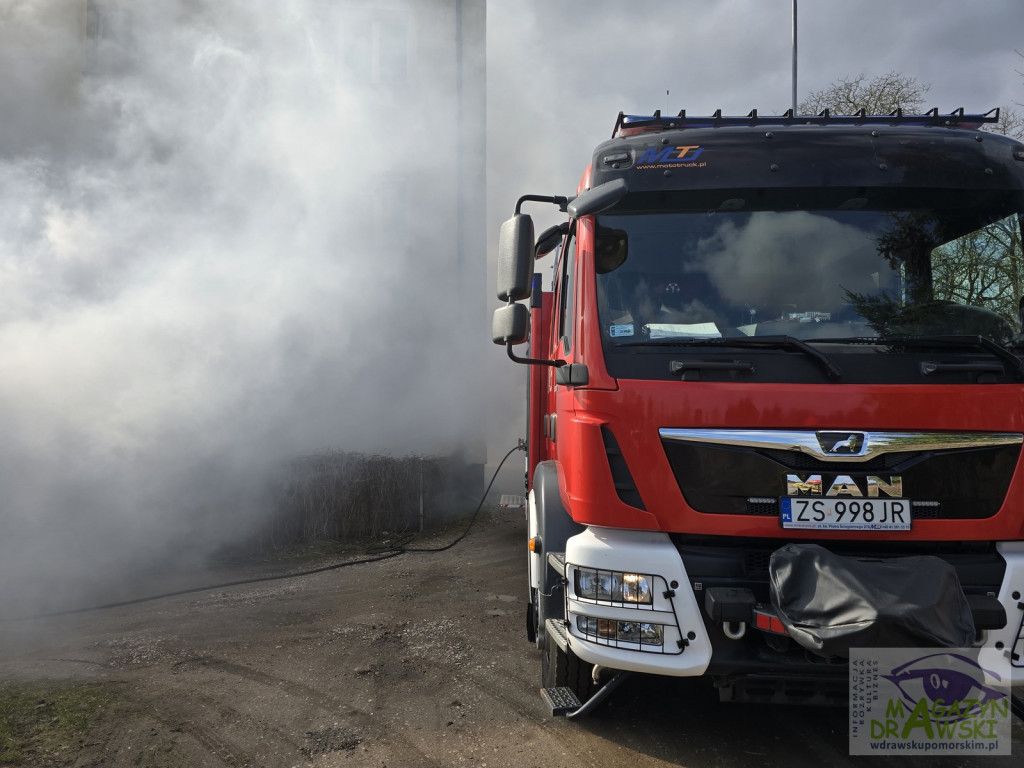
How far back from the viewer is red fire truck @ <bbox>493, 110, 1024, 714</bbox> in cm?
234

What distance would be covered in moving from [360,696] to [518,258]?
2319mm

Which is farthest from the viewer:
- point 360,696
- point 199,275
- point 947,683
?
point 199,275

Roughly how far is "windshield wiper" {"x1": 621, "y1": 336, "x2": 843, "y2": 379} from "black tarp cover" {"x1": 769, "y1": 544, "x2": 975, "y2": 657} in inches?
25.9

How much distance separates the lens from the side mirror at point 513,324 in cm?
291

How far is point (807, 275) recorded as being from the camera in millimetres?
2723

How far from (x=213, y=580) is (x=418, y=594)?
6.11 feet

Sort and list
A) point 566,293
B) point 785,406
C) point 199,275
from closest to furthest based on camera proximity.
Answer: point 785,406 → point 566,293 → point 199,275

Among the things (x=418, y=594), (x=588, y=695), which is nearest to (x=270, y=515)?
(x=418, y=594)

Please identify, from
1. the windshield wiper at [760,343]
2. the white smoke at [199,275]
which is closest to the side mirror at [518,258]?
the windshield wiper at [760,343]

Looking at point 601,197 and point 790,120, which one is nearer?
point 601,197

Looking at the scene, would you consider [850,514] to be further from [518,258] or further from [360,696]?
[360,696]

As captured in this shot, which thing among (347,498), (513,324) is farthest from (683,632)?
(347,498)

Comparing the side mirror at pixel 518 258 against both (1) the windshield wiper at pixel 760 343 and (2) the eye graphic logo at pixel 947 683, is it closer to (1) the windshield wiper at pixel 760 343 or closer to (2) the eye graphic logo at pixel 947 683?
(1) the windshield wiper at pixel 760 343

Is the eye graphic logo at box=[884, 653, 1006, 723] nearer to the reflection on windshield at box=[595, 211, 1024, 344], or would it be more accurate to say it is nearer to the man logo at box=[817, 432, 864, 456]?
the man logo at box=[817, 432, 864, 456]
